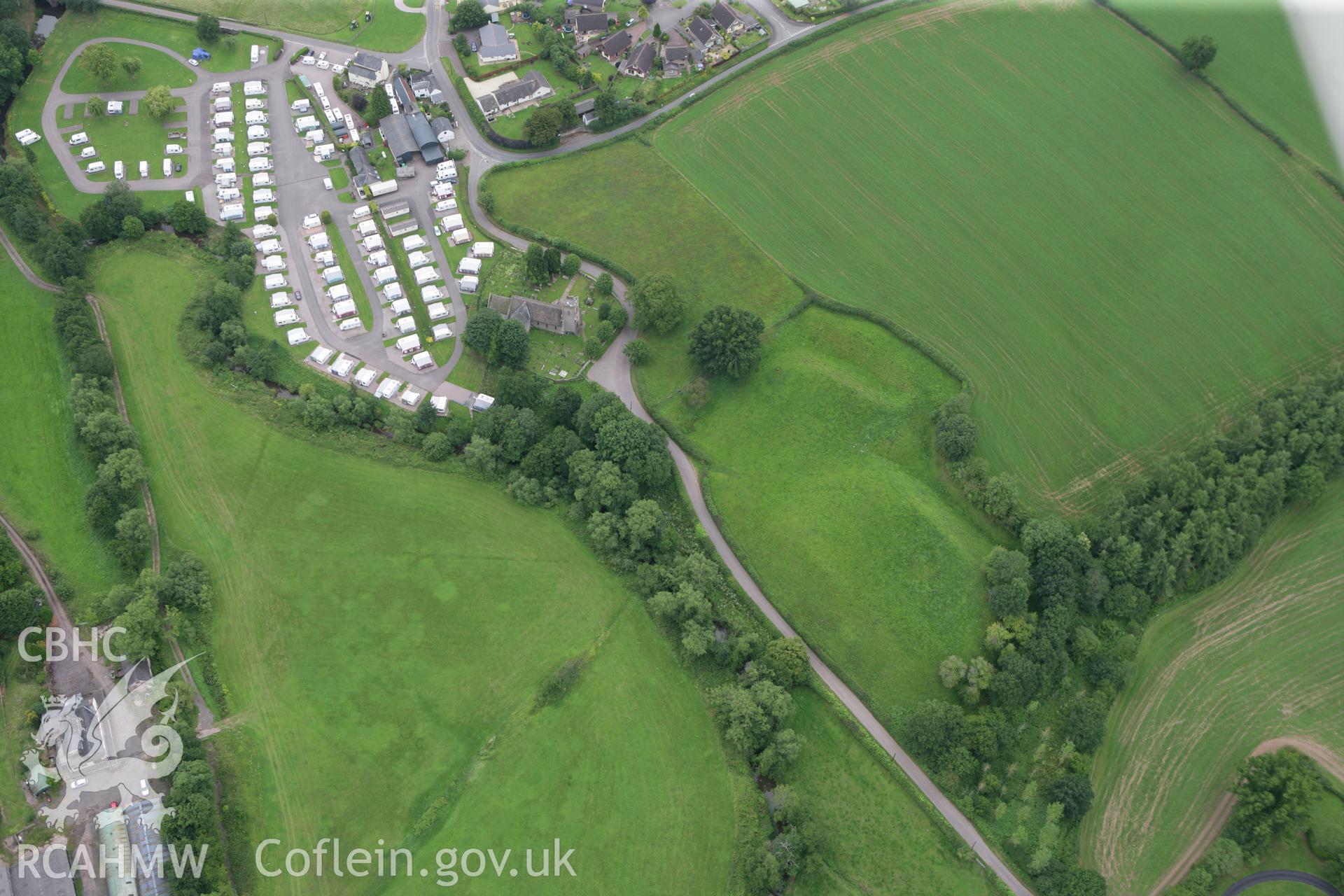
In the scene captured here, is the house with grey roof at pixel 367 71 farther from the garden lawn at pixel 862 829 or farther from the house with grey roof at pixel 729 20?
the garden lawn at pixel 862 829

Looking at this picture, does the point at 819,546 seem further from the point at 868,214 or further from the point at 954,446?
the point at 868,214

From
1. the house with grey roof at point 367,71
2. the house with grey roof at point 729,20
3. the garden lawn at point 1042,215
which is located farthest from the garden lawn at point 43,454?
the house with grey roof at point 729,20

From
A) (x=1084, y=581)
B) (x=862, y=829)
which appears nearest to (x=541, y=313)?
(x=862, y=829)

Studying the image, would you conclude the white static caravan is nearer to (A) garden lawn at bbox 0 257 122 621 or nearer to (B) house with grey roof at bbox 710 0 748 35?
(A) garden lawn at bbox 0 257 122 621

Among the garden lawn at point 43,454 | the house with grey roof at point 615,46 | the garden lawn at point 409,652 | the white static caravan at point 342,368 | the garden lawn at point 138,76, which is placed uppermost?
the house with grey roof at point 615,46

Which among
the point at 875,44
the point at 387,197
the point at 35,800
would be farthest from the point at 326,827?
the point at 875,44

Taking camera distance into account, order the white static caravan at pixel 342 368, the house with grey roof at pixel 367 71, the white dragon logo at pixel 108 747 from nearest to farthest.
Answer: the white dragon logo at pixel 108 747 → the white static caravan at pixel 342 368 → the house with grey roof at pixel 367 71

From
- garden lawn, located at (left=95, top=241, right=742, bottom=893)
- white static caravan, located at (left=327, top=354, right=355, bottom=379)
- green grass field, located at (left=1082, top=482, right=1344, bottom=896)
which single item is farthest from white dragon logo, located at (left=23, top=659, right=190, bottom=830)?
green grass field, located at (left=1082, top=482, right=1344, bottom=896)
